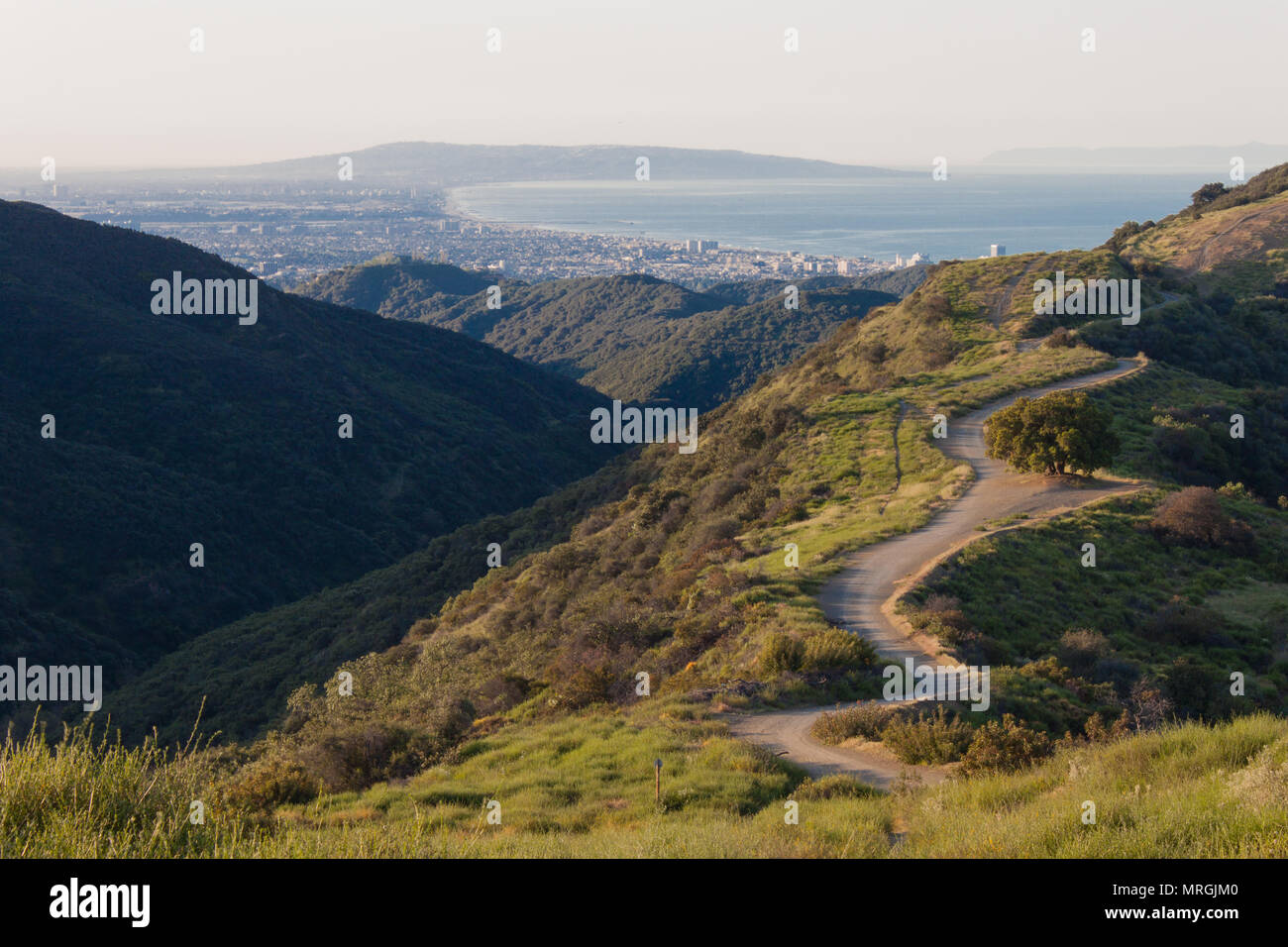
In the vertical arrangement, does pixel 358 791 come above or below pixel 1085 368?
below

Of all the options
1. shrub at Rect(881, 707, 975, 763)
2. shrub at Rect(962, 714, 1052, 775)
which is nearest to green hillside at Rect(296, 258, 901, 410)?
shrub at Rect(881, 707, 975, 763)

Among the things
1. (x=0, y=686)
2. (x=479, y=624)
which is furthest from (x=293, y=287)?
(x=479, y=624)

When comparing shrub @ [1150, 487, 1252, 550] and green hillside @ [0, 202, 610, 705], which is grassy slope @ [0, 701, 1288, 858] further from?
green hillside @ [0, 202, 610, 705]

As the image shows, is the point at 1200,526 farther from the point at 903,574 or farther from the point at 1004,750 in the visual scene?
the point at 1004,750

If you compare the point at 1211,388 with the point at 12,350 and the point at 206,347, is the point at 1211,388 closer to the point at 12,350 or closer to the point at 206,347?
the point at 206,347

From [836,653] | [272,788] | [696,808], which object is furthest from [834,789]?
[272,788]
